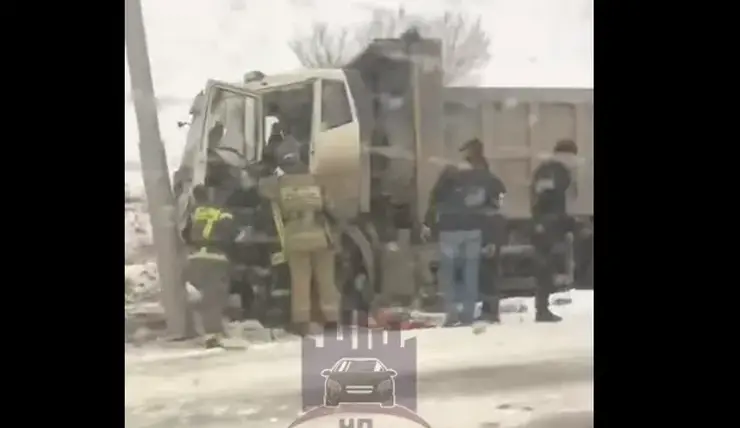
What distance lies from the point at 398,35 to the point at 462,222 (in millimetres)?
175

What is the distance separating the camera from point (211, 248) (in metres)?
0.67

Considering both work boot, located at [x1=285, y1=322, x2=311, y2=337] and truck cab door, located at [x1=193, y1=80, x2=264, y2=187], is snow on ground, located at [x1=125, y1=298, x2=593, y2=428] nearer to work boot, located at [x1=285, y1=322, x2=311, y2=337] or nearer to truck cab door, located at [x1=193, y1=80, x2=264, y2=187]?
work boot, located at [x1=285, y1=322, x2=311, y2=337]

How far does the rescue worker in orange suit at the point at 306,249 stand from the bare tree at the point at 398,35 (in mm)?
102

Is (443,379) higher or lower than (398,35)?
lower

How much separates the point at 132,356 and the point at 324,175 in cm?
23

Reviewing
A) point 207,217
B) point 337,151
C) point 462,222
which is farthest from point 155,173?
point 462,222

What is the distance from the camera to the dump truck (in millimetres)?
671

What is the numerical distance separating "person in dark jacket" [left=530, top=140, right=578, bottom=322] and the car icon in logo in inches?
6.1

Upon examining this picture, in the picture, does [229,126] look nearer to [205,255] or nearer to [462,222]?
[205,255]

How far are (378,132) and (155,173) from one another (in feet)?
0.65

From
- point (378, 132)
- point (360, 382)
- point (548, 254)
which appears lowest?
point (360, 382)
